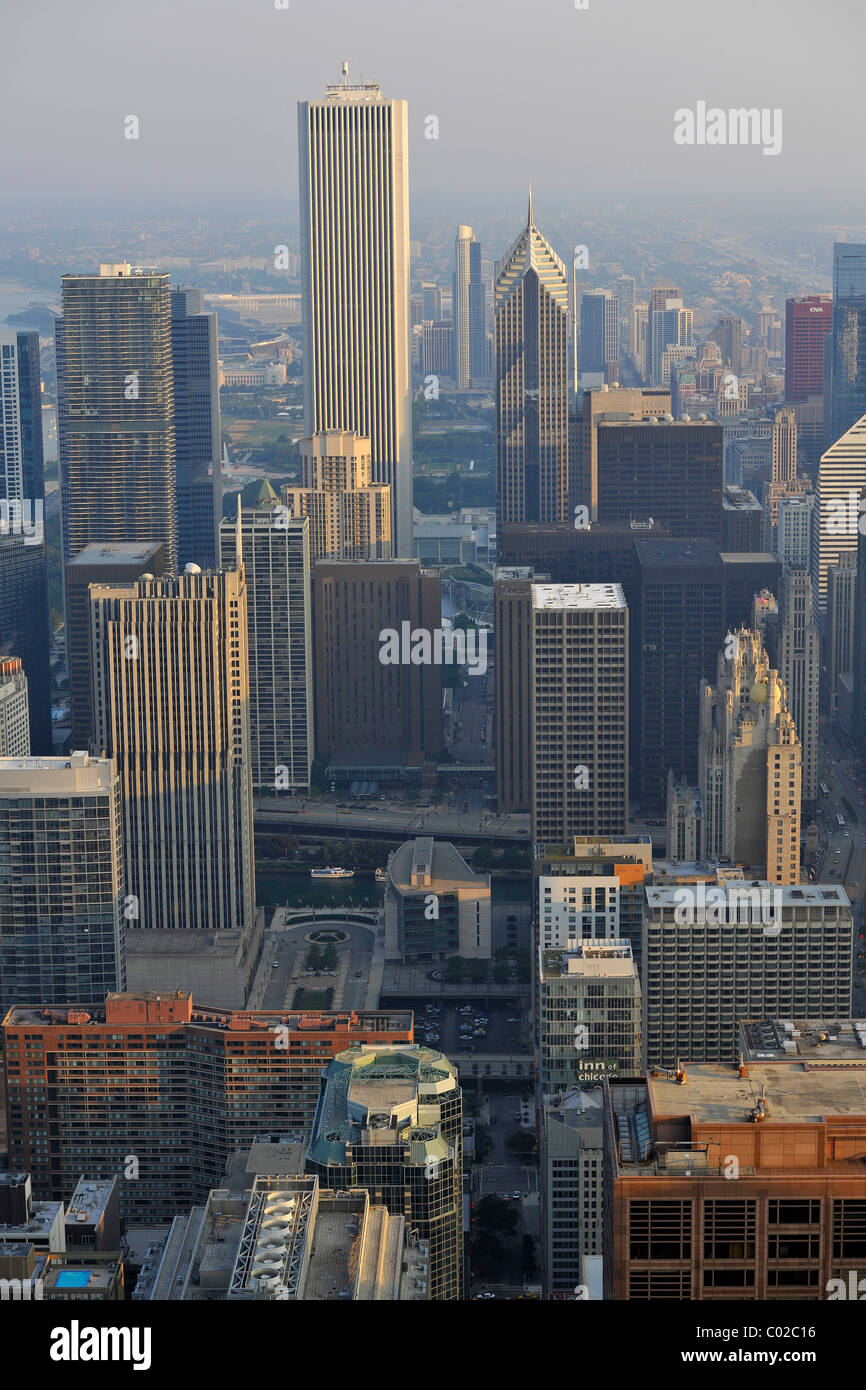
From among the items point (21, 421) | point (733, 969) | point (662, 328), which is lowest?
point (733, 969)

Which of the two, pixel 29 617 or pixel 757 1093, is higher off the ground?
pixel 757 1093

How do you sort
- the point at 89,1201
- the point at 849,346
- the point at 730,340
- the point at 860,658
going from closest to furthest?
the point at 89,1201, the point at 860,658, the point at 849,346, the point at 730,340

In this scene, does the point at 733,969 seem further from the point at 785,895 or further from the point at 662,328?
the point at 662,328

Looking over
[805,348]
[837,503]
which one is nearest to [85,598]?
[837,503]

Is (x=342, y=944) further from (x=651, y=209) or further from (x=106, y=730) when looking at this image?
(x=651, y=209)

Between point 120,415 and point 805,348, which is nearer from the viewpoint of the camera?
point 120,415

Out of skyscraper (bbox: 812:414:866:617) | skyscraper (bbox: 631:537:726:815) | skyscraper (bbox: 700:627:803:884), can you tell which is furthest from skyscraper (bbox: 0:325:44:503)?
skyscraper (bbox: 700:627:803:884)
